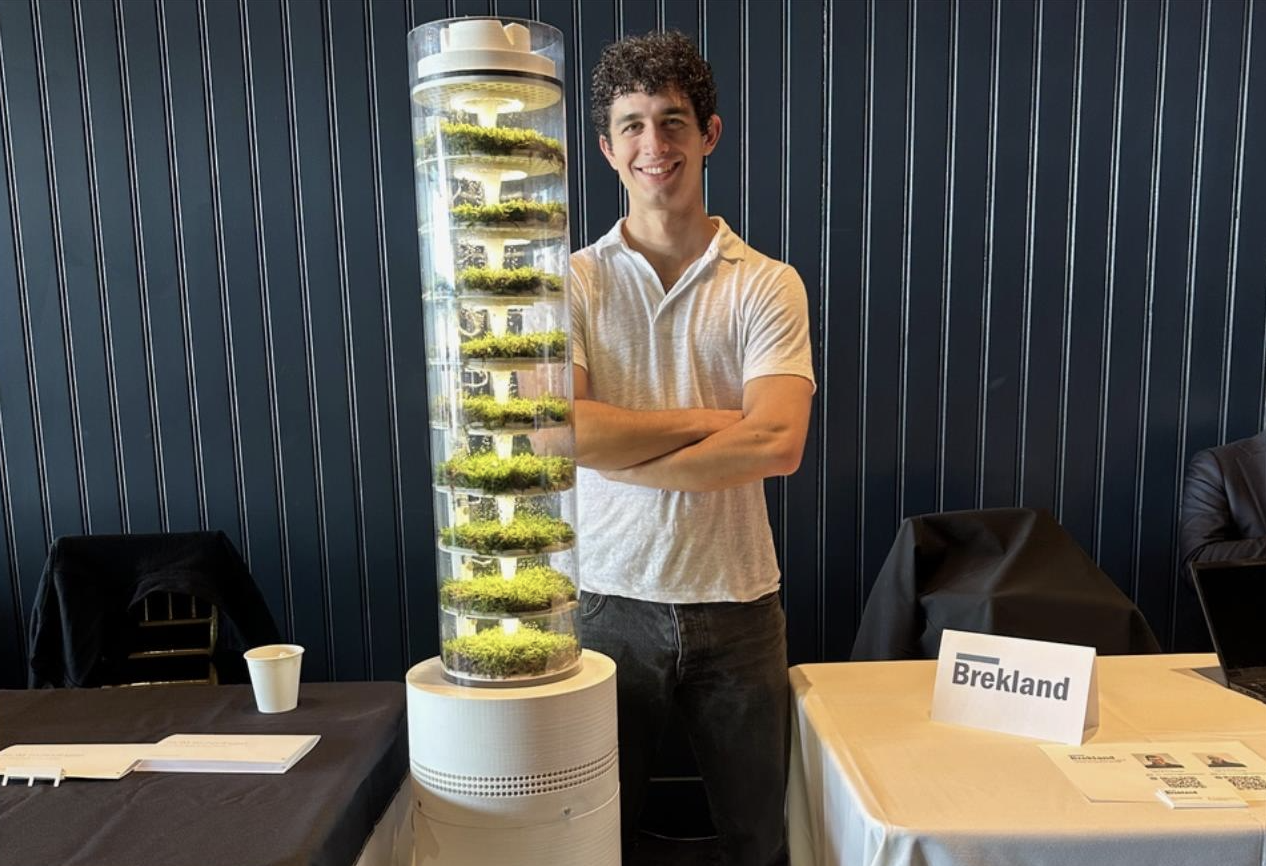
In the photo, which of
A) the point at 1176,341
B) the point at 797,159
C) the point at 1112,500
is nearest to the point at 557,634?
the point at 797,159

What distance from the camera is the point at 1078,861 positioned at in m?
0.99

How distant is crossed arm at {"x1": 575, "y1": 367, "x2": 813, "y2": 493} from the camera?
134 centimetres

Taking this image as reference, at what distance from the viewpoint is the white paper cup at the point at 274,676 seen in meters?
1.40

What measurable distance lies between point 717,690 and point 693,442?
1.55 ft

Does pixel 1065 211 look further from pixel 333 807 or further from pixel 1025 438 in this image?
pixel 333 807

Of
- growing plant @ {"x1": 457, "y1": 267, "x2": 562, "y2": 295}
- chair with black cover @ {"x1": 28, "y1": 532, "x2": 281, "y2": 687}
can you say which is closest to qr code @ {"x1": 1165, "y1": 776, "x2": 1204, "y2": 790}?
growing plant @ {"x1": 457, "y1": 267, "x2": 562, "y2": 295}

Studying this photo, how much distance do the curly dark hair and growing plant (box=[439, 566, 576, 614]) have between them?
0.81m

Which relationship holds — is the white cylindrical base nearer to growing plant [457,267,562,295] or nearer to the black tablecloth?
the black tablecloth

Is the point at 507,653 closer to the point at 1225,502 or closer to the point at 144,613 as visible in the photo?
the point at 144,613

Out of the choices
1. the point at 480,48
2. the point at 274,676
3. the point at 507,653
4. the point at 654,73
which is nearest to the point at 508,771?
the point at 507,653

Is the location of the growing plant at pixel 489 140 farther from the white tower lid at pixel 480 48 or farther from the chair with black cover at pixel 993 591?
the chair with black cover at pixel 993 591

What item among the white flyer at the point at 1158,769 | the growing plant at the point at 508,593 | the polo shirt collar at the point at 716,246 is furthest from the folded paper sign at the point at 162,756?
the white flyer at the point at 1158,769

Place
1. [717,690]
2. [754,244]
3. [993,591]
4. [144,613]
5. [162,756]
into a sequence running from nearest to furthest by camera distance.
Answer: [162,756]
[717,690]
[993,591]
[144,613]
[754,244]

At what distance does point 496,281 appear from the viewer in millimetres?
1137
